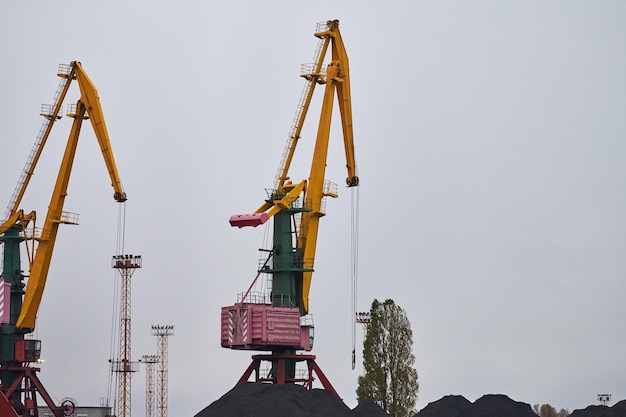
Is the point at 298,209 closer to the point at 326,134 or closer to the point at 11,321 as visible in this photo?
the point at 326,134

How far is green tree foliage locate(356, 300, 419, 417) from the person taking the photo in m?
77.4

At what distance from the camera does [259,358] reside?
7188cm

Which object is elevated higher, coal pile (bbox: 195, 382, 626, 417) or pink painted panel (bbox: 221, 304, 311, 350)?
pink painted panel (bbox: 221, 304, 311, 350)

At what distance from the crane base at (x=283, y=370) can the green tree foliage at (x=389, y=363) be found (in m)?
6.47

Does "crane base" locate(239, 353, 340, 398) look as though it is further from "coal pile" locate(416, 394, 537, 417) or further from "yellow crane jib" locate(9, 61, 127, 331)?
"yellow crane jib" locate(9, 61, 127, 331)

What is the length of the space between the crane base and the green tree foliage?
6469 millimetres

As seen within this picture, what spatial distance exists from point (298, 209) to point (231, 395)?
1628 cm

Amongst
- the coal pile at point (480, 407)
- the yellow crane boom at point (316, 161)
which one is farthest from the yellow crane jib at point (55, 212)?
the coal pile at point (480, 407)

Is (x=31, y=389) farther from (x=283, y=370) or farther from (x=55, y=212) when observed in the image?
(x=283, y=370)

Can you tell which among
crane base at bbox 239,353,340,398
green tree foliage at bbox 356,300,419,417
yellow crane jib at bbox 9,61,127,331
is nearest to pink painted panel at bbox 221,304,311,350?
crane base at bbox 239,353,340,398

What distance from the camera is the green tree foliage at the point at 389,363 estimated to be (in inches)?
3046

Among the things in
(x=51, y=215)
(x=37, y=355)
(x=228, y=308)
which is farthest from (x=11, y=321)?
(x=228, y=308)

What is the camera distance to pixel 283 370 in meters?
70.9

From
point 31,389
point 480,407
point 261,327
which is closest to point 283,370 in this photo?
point 261,327
